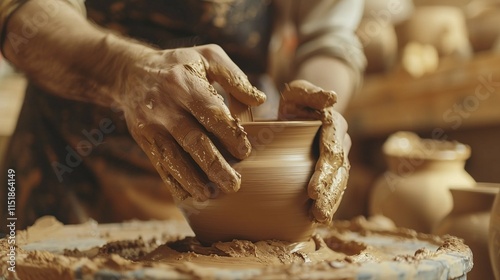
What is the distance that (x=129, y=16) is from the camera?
1.97m

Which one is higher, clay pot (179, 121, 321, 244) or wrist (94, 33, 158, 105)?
wrist (94, 33, 158, 105)

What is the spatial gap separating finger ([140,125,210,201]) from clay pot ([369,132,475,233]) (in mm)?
1178

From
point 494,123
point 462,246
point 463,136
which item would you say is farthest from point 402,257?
point 463,136

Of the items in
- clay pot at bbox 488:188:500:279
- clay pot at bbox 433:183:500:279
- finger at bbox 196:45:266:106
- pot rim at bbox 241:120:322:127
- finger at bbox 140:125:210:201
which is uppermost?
finger at bbox 196:45:266:106

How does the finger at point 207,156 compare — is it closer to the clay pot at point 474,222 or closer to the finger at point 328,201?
the finger at point 328,201

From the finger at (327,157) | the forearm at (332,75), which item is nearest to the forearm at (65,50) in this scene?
the finger at (327,157)

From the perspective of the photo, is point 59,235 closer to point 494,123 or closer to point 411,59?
point 494,123

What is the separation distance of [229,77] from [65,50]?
57cm

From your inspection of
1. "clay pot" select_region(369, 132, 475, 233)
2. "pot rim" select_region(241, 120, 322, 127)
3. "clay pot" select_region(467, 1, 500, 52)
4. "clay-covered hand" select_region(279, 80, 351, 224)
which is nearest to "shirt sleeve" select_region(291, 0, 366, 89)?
"clay pot" select_region(369, 132, 475, 233)

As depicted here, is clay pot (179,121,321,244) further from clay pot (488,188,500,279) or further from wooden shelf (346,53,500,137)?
wooden shelf (346,53,500,137)

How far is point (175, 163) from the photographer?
1.12 metres

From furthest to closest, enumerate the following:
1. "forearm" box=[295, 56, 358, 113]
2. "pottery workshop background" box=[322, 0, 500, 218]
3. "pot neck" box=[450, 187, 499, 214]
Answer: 1. "pottery workshop background" box=[322, 0, 500, 218]
2. "forearm" box=[295, 56, 358, 113]
3. "pot neck" box=[450, 187, 499, 214]

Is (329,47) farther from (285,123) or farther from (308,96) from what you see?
(285,123)

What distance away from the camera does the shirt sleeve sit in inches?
83.7
